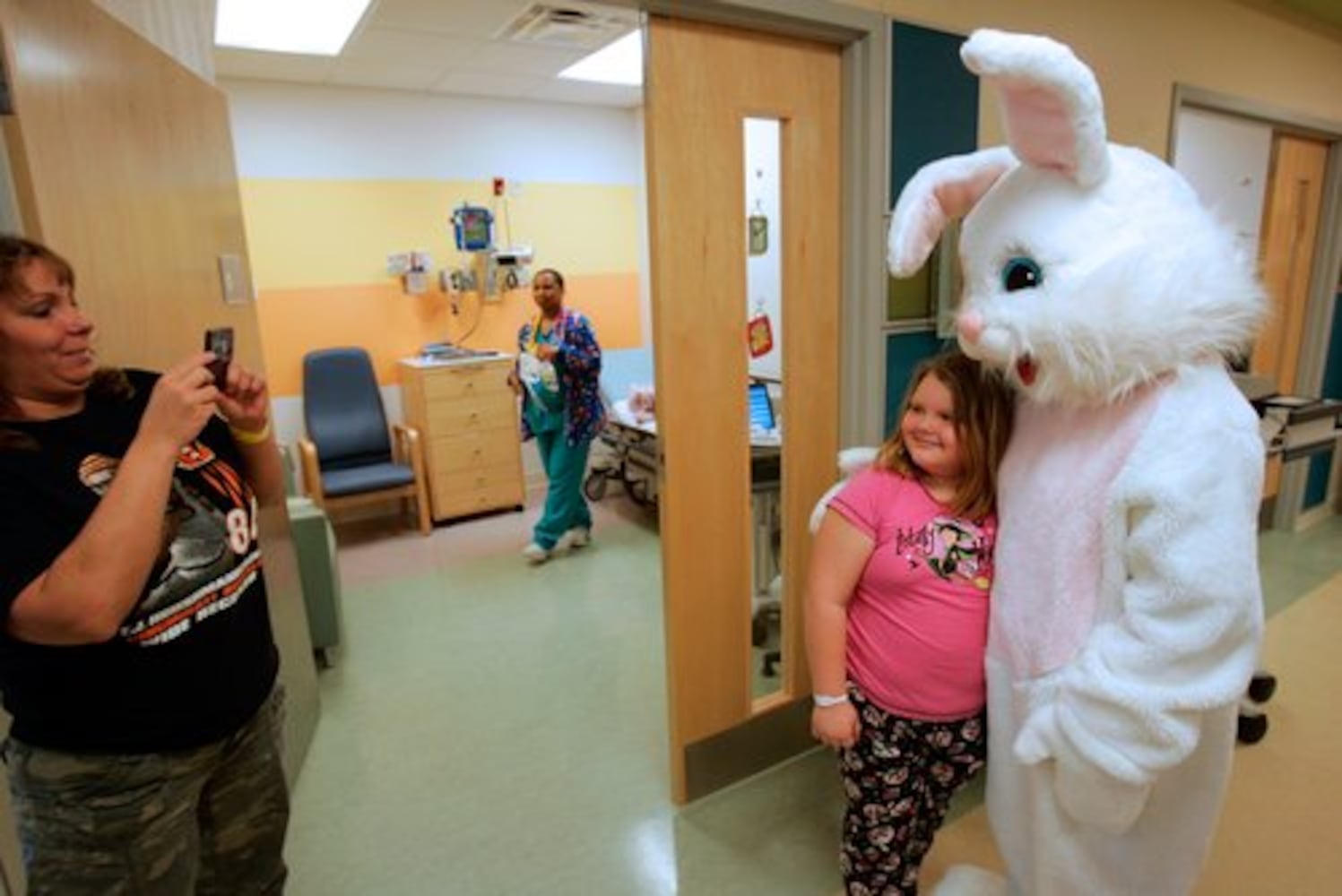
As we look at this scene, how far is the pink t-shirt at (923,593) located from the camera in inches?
49.7

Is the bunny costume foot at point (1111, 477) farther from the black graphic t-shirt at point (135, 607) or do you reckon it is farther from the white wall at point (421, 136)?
the white wall at point (421, 136)

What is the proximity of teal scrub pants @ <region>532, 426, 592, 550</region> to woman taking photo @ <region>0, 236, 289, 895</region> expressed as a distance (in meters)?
2.57

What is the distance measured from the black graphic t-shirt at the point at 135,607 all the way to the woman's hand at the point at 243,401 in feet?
0.28

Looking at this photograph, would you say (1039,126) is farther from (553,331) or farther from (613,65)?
(613,65)

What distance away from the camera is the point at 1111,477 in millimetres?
1068

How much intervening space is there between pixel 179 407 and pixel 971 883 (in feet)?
5.36

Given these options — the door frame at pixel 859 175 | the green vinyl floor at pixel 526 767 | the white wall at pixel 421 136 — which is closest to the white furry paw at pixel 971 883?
the green vinyl floor at pixel 526 767

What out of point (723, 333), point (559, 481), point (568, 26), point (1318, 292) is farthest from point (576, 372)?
point (1318, 292)

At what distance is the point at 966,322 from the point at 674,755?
1428 mm

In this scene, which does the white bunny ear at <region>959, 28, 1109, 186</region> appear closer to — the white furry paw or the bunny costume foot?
the bunny costume foot

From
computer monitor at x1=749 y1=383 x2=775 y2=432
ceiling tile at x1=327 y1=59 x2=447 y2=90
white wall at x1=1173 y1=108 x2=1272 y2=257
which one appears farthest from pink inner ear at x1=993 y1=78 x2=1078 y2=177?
ceiling tile at x1=327 y1=59 x2=447 y2=90

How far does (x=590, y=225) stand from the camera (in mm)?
4891

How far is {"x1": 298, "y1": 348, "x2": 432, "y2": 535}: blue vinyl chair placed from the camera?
4.13m

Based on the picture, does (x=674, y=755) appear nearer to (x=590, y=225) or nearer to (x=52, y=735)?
(x=52, y=735)
